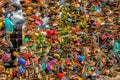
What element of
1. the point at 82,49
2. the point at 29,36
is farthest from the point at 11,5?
the point at 82,49

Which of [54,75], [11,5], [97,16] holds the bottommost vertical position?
[54,75]

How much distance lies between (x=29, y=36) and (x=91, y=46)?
147 centimetres

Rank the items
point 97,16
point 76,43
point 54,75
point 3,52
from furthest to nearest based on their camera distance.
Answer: point 97,16 → point 76,43 → point 54,75 → point 3,52

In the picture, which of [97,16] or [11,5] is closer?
[11,5]

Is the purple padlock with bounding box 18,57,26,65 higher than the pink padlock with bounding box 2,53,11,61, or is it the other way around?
the pink padlock with bounding box 2,53,11,61


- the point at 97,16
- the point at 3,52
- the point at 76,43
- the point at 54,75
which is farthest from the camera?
the point at 97,16

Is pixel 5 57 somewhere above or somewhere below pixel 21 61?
above

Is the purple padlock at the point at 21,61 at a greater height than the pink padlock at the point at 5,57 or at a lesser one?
lesser

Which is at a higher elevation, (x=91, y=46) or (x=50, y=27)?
(x=50, y=27)

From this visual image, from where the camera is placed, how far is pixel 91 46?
724 centimetres

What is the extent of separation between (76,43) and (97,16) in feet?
3.29

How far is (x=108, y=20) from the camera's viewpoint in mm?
7805

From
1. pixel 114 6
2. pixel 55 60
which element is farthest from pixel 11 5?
pixel 114 6

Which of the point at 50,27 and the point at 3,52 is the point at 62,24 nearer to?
the point at 50,27
